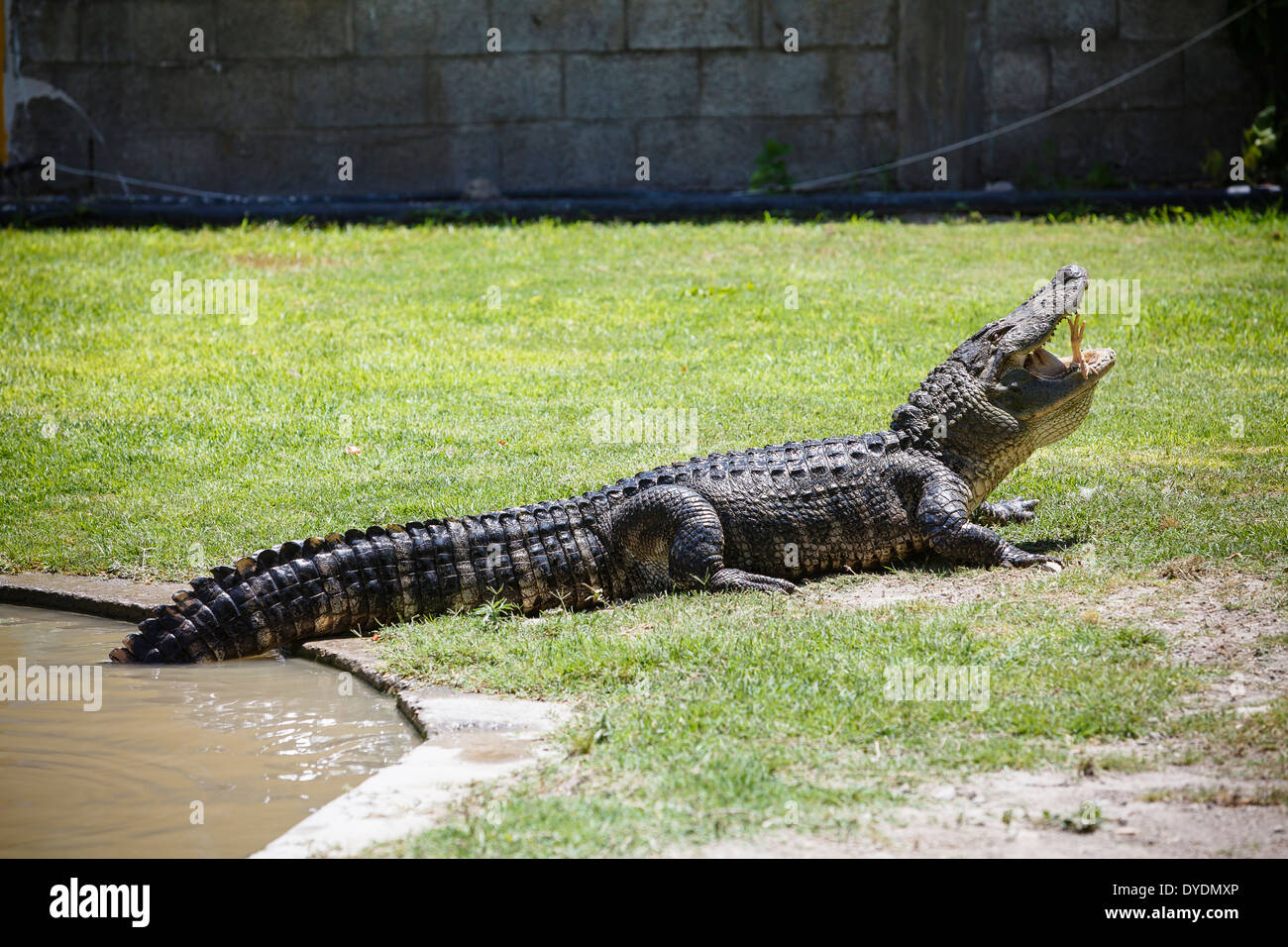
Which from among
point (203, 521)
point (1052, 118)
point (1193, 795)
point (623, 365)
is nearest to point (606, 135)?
point (1052, 118)

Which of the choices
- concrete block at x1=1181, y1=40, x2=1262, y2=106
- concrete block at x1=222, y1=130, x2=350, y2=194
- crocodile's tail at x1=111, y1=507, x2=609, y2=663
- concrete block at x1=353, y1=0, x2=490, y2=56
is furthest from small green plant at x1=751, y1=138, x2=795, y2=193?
crocodile's tail at x1=111, y1=507, x2=609, y2=663

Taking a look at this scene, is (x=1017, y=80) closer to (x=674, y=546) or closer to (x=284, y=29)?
(x=284, y=29)

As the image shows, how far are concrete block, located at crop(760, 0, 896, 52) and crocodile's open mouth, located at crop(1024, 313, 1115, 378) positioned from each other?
9874mm

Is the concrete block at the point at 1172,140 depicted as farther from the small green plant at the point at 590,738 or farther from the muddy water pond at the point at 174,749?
the small green plant at the point at 590,738

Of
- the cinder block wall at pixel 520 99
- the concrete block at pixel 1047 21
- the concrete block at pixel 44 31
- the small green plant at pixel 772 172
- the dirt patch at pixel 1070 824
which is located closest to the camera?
the dirt patch at pixel 1070 824

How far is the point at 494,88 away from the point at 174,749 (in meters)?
12.6

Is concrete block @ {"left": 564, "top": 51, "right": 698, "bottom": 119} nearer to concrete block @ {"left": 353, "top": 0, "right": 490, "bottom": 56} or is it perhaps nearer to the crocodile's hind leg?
concrete block @ {"left": 353, "top": 0, "right": 490, "bottom": 56}

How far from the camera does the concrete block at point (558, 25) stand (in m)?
16.1

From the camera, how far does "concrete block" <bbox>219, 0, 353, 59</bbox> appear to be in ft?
52.8

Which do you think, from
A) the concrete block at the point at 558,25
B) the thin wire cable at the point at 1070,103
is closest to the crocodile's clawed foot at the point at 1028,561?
the thin wire cable at the point at 1070,103

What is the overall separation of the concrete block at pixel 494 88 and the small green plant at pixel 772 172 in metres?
2.57

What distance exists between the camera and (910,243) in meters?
13.5

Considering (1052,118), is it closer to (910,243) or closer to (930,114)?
(930,114)

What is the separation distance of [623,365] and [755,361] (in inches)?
39.8
